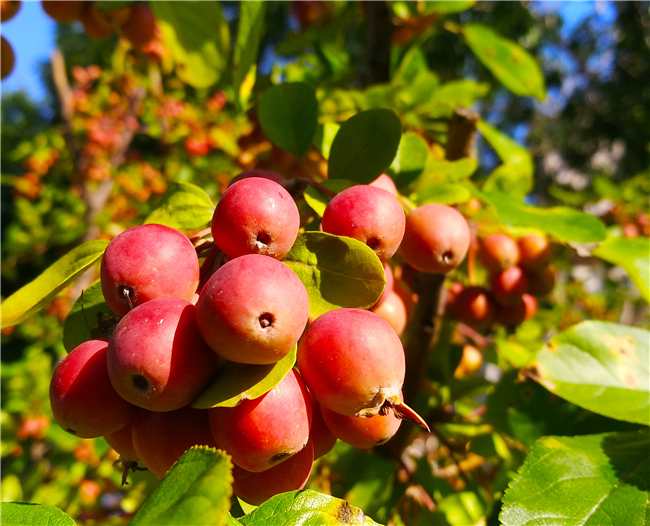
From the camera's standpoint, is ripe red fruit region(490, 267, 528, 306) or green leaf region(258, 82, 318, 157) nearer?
green leaf region(258, 82, 318, 157)

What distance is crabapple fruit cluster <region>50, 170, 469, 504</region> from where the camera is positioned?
1.49 ft

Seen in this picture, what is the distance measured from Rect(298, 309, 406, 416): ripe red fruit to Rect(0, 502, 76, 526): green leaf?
0.29 metres

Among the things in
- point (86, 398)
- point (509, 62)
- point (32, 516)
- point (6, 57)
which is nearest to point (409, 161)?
point (86, 398)

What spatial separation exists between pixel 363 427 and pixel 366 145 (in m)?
0.40

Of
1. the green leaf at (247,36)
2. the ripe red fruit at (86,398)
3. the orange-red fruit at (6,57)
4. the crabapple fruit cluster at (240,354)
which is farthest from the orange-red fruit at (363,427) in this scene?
the orange-red fruit at (6,57)

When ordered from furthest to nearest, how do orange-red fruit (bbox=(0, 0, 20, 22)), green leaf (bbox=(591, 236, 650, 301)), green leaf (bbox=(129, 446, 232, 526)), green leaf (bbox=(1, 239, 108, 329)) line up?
orange-red fruit (bbox=(0, 0, 20, 22)) → green leaf (bbox=(591, 236, 650, 301)) → green leaf (bbox=(1, 239, 108, 329)) → green leaf (bbox=(129, 446, 232, 526))

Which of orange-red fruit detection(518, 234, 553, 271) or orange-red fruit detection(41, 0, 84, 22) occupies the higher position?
orange-red fruit detection(41, 0, 84, 22)

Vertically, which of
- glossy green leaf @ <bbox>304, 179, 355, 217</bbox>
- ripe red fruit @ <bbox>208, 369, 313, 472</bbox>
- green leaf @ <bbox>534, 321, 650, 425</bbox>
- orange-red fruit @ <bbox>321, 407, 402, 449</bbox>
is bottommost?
green leaf @ <bbox>534, 321, 650, 425</bbox>

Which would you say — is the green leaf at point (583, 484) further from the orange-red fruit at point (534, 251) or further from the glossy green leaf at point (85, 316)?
the glossy green leaf at point (85, 316)

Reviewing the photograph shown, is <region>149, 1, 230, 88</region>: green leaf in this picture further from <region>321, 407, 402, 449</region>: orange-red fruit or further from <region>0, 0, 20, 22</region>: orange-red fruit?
<region>321, 407, 402, 449</region>: orange-red fruit

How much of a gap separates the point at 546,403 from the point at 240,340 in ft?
2.56

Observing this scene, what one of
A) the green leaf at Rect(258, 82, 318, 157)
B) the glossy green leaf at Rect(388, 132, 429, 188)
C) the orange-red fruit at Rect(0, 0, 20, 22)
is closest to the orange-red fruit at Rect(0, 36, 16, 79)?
the orange-red fruit at Rect(0, 0, 20, 22)

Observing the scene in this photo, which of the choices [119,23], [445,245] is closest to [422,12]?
[119,23]

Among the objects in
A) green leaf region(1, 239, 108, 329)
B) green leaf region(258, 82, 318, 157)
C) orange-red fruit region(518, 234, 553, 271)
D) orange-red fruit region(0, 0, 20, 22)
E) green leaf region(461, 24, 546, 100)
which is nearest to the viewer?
green leaf region(1, 239, 108, 329)
